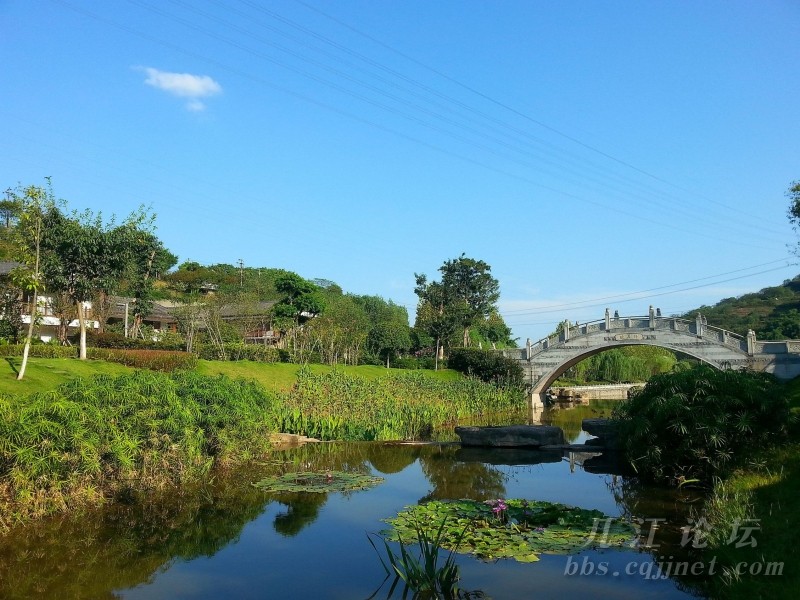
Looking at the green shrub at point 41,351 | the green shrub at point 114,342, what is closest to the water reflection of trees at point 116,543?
the green shrub at point 41,351

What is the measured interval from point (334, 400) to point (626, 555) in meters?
12.5

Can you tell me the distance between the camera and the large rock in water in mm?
16016

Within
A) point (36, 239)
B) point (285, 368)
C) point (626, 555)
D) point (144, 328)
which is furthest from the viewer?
point (144, 328)

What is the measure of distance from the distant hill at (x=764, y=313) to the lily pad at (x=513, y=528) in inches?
1808

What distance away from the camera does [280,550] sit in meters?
7.68

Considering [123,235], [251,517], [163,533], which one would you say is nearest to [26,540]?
[163,533]

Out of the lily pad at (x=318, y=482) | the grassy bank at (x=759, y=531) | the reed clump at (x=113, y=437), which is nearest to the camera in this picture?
the grassy bank at (x=759, y=531)

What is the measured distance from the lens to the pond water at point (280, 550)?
6.43 m

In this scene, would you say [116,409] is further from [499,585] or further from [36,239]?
[36,239]

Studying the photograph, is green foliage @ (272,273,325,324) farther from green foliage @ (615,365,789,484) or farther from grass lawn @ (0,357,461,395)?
green foliage @ (615,365,789,484)

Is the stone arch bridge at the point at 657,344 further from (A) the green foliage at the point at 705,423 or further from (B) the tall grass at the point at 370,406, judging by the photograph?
(A) the green foliage at the point at 705,423

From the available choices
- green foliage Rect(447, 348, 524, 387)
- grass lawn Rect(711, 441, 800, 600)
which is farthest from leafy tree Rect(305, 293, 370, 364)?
grass lawn Rect(711, 441, 800, 600)

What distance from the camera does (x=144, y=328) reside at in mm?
34625

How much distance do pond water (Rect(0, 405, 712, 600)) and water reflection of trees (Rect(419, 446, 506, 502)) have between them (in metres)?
0.07
